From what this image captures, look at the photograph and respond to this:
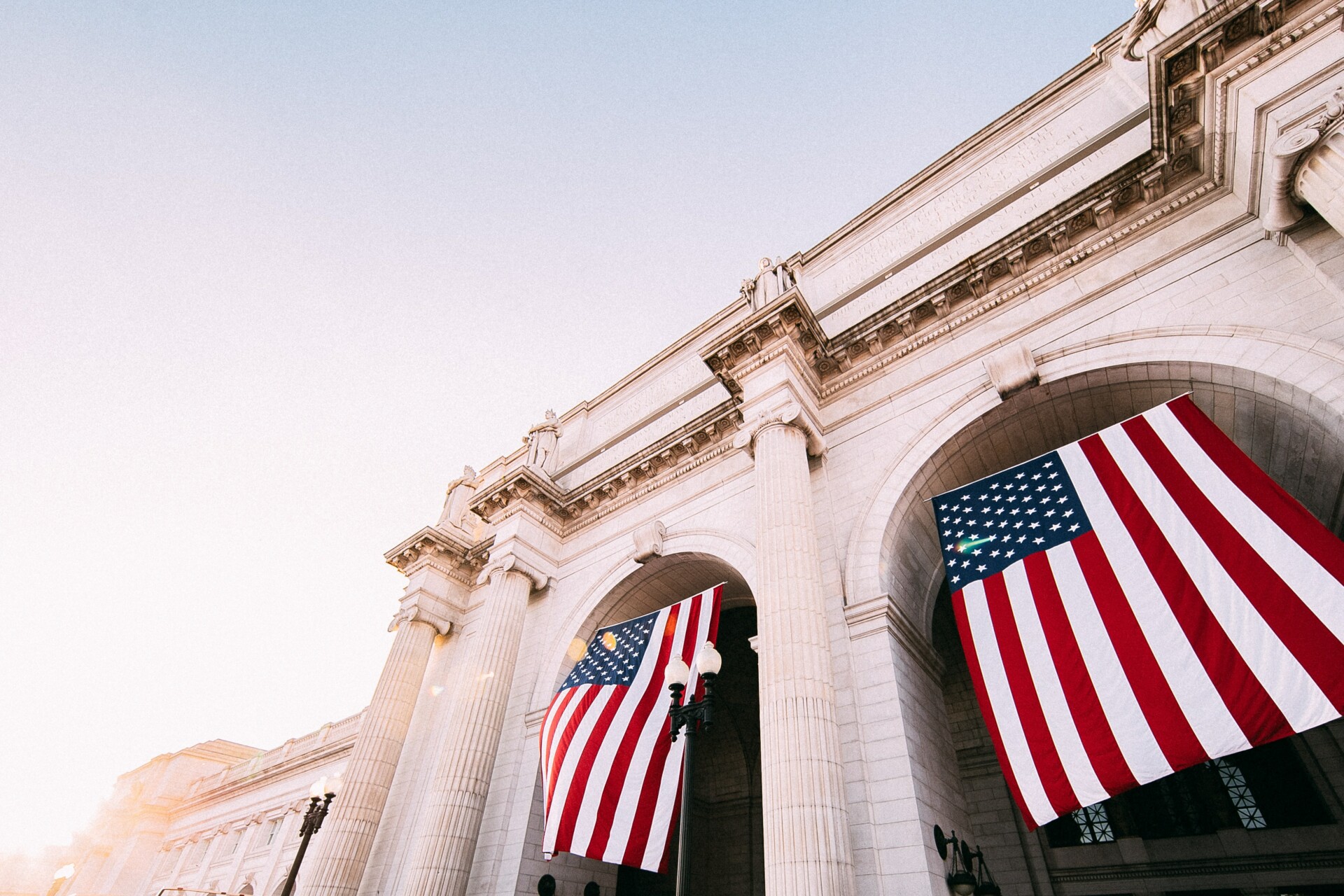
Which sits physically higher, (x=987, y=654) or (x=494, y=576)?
(x=494, y=576)

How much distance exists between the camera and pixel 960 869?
10.0 metres

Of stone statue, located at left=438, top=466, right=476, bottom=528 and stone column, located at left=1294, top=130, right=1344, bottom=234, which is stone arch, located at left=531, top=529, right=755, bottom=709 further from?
stone column, located at left=1294, top=130, right=1344, bottom=234

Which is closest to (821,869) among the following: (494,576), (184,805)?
(494,576)

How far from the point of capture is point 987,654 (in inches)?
385

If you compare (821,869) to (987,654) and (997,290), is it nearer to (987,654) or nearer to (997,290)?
(987,654)

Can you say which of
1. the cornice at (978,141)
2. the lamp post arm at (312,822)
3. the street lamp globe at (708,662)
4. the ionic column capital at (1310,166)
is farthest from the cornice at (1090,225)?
the lamp post arm at (312,822)

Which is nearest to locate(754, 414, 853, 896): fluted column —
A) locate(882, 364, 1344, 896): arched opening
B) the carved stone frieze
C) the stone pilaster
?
locate(882, 364, 1344, 896): arched opening

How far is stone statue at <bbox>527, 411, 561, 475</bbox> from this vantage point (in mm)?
21469

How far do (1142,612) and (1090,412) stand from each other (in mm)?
5199

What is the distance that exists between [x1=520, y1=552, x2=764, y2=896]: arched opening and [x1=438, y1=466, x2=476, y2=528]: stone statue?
27.8ft

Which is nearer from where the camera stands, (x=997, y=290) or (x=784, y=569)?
(x=784, y=569)

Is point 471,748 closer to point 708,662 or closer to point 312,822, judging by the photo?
point 312,822

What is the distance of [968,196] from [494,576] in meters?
16.1

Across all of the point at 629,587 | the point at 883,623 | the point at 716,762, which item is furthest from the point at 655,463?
the point at 716,762
